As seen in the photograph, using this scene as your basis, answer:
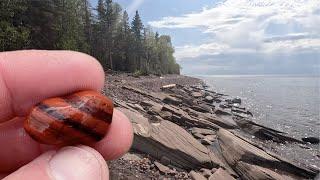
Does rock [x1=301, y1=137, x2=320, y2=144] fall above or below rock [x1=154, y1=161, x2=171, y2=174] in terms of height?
below

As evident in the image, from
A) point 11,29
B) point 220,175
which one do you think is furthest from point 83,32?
point 220,175

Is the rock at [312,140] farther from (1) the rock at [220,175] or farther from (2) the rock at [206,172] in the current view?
(2) the rock at [206,172]

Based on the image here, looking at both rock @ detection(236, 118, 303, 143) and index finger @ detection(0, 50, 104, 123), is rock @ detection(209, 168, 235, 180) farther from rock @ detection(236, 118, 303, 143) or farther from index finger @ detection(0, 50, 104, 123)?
rock @ detection(236, 118, 303, 143)

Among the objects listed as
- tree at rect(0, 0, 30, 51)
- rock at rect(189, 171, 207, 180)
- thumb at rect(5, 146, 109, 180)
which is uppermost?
tree at rect(0, 0, 30, 51)

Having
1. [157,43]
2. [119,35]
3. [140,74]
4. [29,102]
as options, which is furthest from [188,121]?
[157,43]

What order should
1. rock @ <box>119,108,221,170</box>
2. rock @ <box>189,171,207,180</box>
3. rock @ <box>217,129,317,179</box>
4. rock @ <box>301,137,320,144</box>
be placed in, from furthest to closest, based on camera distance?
1. rock @ <box>301,137,320,144</box>
2. rock @ <box>217,129,317,179</box>
3. rock @ <box>119,108,221,170</box>
4. rock @ <box>189,171,207,180</box>

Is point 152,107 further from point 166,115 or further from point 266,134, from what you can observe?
point 266,134

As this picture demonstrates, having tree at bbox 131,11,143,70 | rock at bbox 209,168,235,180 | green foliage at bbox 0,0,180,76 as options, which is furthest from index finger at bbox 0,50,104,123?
tree at bbox 131,11,143,70
